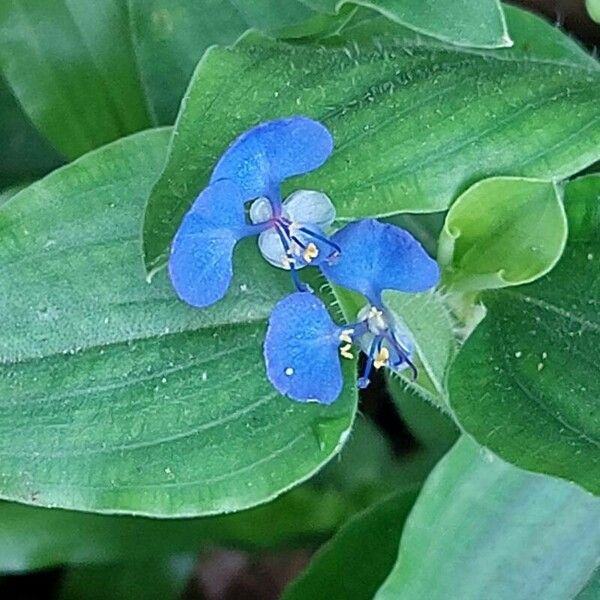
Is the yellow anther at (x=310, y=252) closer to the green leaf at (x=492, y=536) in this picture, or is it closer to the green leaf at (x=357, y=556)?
the green leaf at (x=492, y=536)

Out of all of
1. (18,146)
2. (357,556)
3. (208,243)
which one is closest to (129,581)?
(357,556)

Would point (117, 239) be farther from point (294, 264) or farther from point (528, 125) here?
point (528, 125)

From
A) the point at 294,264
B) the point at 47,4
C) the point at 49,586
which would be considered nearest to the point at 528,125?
the point at 294,264

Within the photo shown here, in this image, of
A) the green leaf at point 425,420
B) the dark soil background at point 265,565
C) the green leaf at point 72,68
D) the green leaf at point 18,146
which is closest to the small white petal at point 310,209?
the green leaf at point 72,68

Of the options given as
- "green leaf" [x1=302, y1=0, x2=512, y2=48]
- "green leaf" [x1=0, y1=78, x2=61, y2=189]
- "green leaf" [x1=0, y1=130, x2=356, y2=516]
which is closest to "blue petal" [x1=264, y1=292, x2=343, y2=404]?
"green leaf" [x1=0, y1=130, x2=356, y2=516]

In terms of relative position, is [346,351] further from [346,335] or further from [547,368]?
[547,368]
